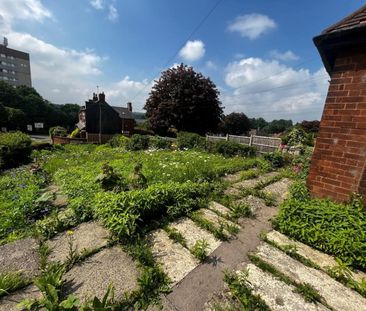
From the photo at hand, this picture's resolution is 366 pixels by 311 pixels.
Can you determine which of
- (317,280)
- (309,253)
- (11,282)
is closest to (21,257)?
(11,282)

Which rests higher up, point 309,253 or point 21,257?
point 309,253

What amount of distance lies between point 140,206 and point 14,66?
3185 inches

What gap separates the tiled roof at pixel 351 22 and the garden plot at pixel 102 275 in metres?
3.69

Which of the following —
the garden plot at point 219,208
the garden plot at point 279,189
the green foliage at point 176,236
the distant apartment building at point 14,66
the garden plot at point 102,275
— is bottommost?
the garden plot at point 102,275

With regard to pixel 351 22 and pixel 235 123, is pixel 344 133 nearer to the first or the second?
pixel 351 22

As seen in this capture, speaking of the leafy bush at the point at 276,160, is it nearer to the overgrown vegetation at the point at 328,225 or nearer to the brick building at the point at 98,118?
the overgrown vegetation at the point at 328,225

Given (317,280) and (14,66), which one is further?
(14,66)

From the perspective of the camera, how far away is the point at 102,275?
6.33 ft

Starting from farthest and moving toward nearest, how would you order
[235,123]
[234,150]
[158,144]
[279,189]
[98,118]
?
[235,123]
[98,118]
[158,144]
[234,150]
[279,189]

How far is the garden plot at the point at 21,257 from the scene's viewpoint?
6.64 ft

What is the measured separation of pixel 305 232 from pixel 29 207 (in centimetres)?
451

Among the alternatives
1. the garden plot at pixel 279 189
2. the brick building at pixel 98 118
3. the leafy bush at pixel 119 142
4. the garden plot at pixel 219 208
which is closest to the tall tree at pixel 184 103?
the leafy bush at pixel 119 142

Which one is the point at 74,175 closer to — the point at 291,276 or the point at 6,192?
the point at 6,192

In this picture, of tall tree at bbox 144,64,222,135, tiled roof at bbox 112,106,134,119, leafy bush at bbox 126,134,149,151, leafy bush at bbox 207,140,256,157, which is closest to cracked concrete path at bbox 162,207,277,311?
leafy bush at bbox 207,140,256,157
